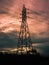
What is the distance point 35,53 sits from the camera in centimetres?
7612

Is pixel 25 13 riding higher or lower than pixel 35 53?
higher
